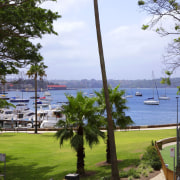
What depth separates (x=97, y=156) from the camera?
27.8 meters

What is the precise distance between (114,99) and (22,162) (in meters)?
9.65

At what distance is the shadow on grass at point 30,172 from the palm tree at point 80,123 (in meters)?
1.94

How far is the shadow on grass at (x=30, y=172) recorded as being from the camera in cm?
2095

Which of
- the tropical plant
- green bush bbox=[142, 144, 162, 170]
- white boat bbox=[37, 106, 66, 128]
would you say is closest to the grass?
green bush bbox=[142, 144, 162, 170]

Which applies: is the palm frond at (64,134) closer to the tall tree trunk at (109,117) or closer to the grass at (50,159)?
the grass at (50,159)

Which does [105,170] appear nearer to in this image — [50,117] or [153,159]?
[153,159]

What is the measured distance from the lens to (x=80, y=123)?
2030cm

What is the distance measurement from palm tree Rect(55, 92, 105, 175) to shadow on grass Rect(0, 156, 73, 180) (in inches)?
76.6

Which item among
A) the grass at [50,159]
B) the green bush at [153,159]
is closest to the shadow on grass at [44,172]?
the grass at [50,159]

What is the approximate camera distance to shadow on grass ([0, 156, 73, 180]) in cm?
2095

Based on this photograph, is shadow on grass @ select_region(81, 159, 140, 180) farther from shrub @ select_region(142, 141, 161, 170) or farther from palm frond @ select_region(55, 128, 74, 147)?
palm frond @ select_region(55, 128, 74, 147)

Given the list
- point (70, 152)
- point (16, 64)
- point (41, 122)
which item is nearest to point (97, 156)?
point (70, 152)

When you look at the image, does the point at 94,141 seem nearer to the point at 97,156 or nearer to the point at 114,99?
the point at 114,99

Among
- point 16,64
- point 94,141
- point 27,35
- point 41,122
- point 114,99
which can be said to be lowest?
point 41,122
